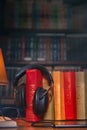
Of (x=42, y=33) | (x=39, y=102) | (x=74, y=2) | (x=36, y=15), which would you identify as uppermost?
(x=74, y=2)

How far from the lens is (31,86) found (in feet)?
2.96

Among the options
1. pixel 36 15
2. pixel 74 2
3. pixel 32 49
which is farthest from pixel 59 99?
pixel 74 2

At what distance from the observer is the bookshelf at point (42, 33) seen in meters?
1.80

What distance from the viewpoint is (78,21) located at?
6.26 feet

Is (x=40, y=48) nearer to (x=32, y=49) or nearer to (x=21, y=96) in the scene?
(x=32, y=49)

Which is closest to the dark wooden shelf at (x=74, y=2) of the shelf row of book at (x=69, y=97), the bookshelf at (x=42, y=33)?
the bookshelf at (x=42, y=33)

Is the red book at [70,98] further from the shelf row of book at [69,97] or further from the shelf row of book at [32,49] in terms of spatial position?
the shelf row of book at [32,49]

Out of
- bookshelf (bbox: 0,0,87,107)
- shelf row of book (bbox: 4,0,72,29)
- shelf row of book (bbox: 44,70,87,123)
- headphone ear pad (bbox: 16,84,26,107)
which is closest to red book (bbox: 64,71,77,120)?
shelf row of book (bbox: 44,70,87,123)

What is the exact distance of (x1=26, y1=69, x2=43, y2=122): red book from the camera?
89 centimetres

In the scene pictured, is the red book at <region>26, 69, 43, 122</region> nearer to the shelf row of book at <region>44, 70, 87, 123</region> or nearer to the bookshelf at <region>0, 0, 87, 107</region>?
the shelf row of book at <region>44, 70, 87, 123</region>

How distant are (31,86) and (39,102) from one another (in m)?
0.08

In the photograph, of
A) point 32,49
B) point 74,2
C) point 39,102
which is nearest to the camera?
point 39,102

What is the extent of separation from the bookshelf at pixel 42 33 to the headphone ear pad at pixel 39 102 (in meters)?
0.92

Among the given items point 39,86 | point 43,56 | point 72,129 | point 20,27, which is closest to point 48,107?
point 39,86
